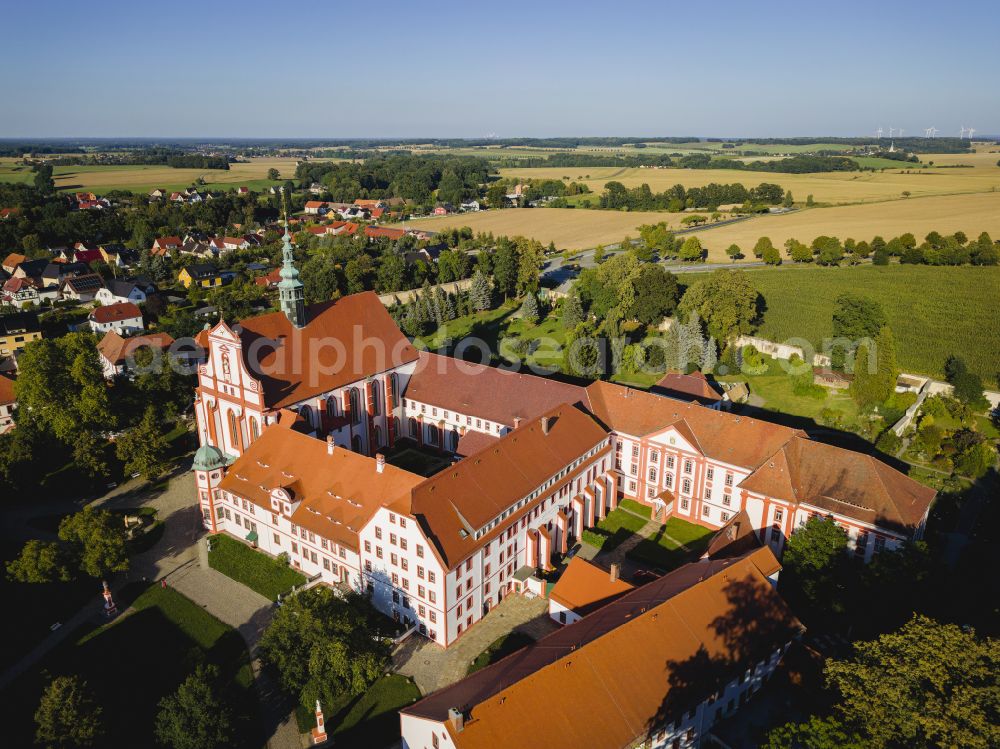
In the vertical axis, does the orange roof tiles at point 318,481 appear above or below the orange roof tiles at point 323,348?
below

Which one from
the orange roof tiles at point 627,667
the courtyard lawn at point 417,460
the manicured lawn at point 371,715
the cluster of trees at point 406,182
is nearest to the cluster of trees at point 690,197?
the cluster of trees at point 406,182

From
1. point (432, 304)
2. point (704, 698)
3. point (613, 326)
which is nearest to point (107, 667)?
point (704, 698)

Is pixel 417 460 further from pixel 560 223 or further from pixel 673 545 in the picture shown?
pixel 560 223

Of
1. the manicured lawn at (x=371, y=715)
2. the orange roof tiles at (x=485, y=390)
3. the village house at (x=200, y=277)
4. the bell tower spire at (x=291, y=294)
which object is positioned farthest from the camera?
the village house at (x=200, y=277)

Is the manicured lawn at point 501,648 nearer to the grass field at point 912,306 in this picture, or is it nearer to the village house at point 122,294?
the grass field at point 912,306

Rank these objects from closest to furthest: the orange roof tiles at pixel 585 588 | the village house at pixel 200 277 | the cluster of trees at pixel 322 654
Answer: the cluster of trees at pixel 322 654, the orange roof tiles at pixel 585 588, the village house at pixel 200 277

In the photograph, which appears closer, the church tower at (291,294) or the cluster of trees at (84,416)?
the church tower at (291,294)

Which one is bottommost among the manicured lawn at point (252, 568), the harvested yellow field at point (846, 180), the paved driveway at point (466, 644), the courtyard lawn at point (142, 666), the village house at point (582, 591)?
the courtyard lawn at point (142, 666)
